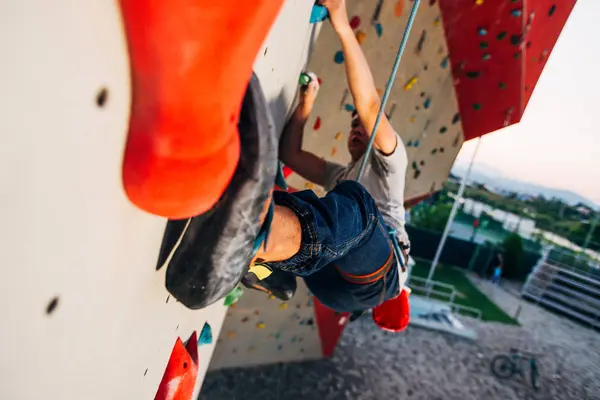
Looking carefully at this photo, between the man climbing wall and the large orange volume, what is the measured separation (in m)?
0.68

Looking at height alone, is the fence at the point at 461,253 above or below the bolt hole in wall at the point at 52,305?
below

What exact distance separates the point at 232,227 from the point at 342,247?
44 cm

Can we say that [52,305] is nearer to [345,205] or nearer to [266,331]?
[345,205]

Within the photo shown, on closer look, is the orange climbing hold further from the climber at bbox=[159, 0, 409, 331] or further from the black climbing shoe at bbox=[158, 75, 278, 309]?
the black climbing shoe at bbox=[158, 75, 278, 309]

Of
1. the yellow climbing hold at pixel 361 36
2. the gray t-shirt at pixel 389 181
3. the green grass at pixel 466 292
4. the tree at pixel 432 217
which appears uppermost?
the yellow climbing hold at pixel 361 36

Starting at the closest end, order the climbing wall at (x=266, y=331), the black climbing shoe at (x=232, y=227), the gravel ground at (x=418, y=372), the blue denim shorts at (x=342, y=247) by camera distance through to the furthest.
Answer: the black climbing shoe at (x=232, y=227), the blue denim shorts at (x=342, y=247), the climbing wall at (x=266, y=331), the gravel ground at (x=418, y=372)

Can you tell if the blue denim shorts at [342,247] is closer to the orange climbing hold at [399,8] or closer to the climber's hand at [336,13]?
the climber's hand at [336,13]

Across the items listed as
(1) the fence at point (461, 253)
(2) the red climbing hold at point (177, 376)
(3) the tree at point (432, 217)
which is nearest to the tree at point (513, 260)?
(1) the fence at point (461, 253)

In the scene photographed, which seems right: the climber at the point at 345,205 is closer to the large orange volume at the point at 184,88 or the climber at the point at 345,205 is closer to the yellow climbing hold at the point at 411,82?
the large orange volume at the point at 184,88

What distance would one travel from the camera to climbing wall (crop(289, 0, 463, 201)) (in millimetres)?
1450

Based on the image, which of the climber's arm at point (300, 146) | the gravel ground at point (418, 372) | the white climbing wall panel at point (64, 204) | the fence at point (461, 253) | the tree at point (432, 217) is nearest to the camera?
the white climbing wall panel at point (64, 204)

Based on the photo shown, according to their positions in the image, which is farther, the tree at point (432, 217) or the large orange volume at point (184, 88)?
the tree at point (432, 217)

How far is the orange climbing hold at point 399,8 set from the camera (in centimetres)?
141

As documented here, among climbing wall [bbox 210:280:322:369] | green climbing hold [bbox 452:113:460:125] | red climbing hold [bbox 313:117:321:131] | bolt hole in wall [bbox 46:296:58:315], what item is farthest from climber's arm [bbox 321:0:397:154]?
climbing wall [bbox 210:280:322:369]
